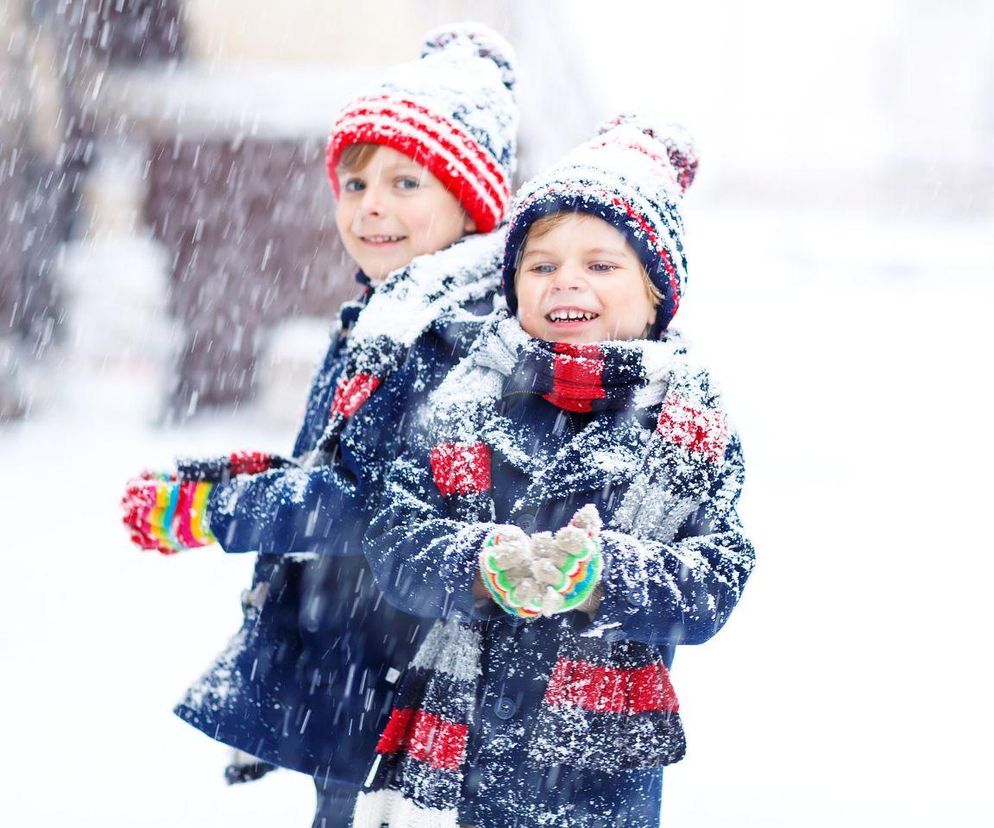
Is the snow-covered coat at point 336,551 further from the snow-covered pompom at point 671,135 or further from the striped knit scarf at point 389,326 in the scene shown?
the snow-covered pompom at point 671,135

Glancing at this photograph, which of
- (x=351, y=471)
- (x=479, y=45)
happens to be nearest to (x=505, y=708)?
(x=351, y=471)

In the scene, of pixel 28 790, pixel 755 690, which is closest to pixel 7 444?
pixel 28 790

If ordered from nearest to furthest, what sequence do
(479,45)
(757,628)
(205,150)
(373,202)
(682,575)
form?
(682,575) < (373,202) < (479,45) < (757,628) < (205,150)

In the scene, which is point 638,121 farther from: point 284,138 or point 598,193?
point 284,138

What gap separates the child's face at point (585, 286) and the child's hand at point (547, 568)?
37 centimetres

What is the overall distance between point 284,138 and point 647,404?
5.59 m

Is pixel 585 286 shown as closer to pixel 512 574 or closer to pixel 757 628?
pixel 512 574

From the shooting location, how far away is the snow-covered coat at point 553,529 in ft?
4.33

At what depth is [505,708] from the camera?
1358 millimetres

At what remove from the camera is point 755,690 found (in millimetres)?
3396

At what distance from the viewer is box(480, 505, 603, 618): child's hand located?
3.79 ft

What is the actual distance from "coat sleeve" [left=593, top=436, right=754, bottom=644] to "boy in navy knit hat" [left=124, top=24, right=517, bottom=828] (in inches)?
19.8

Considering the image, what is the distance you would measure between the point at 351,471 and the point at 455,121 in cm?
81

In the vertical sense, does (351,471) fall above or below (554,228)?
below
